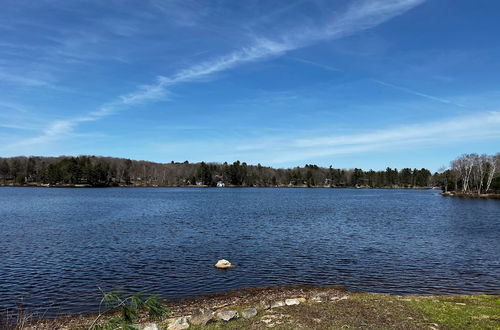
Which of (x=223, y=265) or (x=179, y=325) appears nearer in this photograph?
(x=179, y=325)

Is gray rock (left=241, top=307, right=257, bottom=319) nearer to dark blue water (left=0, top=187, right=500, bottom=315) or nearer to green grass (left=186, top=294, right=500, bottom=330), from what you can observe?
green grass (left=186, top=294, right=500, bottom=330)

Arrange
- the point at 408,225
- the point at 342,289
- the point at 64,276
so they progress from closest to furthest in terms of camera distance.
A: the point at 342,289 → the point at 64,276 → the point at 408,225

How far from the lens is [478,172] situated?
15612cm

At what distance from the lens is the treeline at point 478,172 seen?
149 m

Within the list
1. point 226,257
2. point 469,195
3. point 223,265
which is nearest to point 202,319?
point 223,265

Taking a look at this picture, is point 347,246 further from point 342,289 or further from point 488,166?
point 488,166

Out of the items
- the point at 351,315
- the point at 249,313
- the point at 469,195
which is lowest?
the point at 249,313

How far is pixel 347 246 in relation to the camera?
134 feet

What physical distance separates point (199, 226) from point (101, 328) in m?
50.0

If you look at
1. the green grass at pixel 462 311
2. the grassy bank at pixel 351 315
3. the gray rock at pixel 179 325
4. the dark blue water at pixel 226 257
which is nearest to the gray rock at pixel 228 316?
the grassy bank at pixel 351 315

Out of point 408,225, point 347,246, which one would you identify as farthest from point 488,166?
point 347,246

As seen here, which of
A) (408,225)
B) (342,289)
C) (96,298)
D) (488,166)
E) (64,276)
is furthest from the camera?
(488,166)

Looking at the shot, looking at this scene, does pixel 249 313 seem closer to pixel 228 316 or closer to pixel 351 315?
pixel 228 316

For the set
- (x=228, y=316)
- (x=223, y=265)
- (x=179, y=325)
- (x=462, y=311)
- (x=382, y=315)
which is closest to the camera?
(x=179, y=325)
